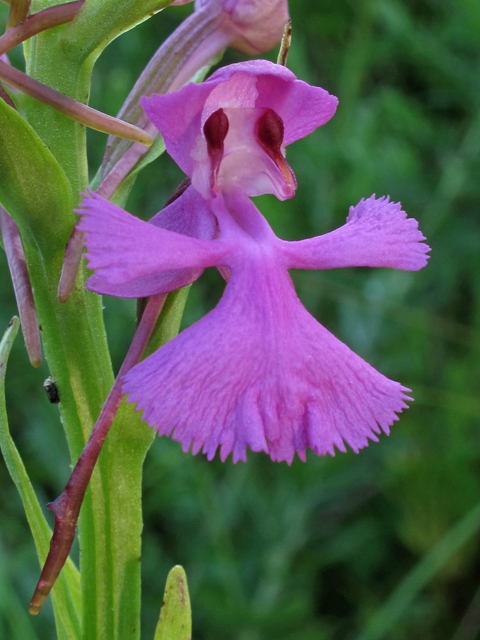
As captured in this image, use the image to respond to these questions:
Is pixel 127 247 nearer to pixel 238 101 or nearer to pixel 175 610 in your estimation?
pixel 238 101

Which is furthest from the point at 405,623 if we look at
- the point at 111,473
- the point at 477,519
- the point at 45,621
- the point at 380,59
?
the point at 380,59

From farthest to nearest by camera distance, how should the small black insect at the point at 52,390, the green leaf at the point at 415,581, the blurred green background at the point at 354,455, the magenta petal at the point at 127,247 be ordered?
the blurred green background at the point at 354,455 < the green leaf at the point at 415,581 < the small black insect at the point at 52,390 < the magenta petal at the point at 127,247

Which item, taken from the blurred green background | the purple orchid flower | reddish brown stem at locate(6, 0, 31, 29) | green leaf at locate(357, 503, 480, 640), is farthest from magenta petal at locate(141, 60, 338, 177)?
green leaf at locate(357, 503, 480, 640)

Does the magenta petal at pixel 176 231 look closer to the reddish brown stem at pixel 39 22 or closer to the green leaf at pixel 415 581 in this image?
the reddish brown stem at pixel 39 22

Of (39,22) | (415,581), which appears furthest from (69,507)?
(415,581)

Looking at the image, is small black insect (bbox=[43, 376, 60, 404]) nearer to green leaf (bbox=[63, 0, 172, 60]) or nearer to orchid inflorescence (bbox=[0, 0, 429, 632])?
orchid inflorescence (bbox=[0, 0, 429, 632])

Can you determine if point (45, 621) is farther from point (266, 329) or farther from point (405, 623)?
point (266, 329)

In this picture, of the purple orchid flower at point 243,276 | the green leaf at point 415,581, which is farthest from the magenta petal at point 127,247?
the green leaf at point 415,581
